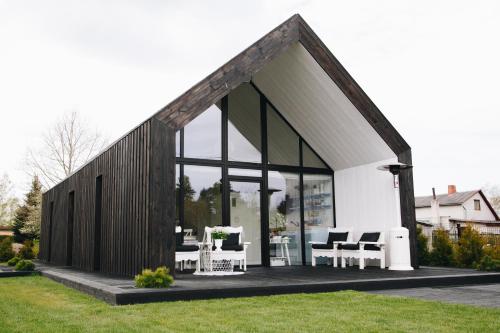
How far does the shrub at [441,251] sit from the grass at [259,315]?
4.80 meters

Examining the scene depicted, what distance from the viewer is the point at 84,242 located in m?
10.1

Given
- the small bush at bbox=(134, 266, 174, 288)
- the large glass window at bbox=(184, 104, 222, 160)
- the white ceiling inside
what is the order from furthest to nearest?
the large glass window at bbox=(184, 104, 222, 160)
the white ceiling inside
the small bush at bbox=(134, 266, 174, 288)

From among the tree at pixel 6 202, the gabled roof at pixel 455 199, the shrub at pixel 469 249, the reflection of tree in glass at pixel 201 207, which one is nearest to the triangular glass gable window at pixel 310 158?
the reflection of tree in glass at pixel 201 207

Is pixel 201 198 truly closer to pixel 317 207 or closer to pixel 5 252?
pixel 317 207

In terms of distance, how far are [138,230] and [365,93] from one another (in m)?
4.65

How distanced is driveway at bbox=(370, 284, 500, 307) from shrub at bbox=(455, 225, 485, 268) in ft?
7.20

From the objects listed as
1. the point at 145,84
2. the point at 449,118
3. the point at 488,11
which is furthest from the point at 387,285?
the point at 145,84

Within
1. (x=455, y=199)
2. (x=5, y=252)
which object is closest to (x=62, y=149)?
(x=5, y=252)

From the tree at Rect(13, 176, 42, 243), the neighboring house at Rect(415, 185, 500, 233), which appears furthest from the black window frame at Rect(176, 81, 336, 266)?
the neighboring house at Rect(415, 185, 500, 233)

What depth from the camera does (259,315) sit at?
4203mm

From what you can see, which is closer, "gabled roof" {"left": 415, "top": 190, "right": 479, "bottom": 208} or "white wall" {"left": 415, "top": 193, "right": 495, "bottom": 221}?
"white wall" {"left": 415, "top": 193, "right": 495, "bottom": 221}

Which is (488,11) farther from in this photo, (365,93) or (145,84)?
(145,84)

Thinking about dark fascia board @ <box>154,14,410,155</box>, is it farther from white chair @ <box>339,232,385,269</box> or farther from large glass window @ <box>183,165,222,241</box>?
large glass window @ <box>183,165,222,241</box>

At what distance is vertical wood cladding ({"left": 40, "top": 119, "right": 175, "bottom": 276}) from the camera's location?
6.64m
